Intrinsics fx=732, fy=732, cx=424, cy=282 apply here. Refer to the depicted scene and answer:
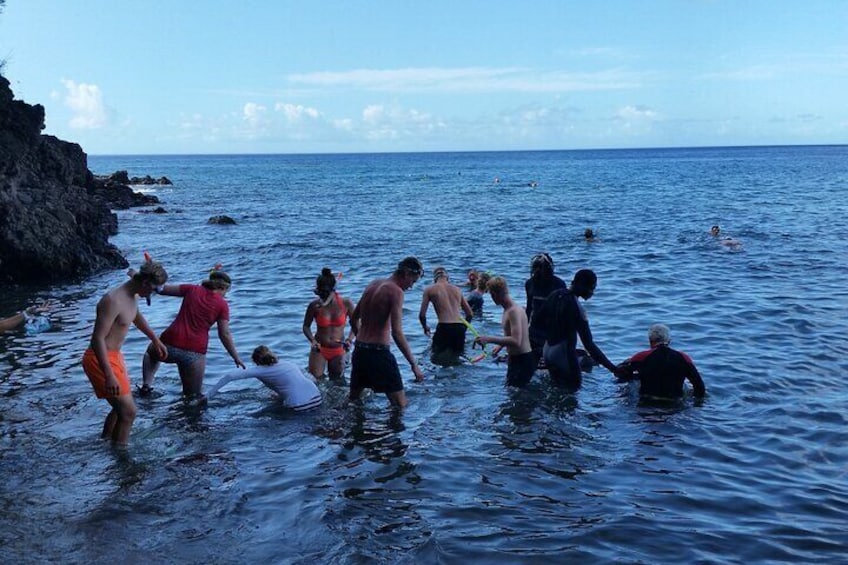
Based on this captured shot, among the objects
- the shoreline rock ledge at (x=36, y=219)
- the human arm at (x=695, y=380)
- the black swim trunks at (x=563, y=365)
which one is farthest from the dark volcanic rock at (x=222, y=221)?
the human arm at (x=695, y=380)

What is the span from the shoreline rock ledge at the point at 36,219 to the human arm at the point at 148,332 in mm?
12555

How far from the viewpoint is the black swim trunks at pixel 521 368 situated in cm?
983

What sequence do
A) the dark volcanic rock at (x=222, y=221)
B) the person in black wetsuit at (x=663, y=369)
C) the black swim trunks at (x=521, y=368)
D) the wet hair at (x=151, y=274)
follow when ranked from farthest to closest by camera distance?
the dark volcanic rock at (x=222, y=221) → the black swim trunks at (x=521, y=368) → the person in black wetsuit at (x=663, y=369) → the wet hair at (x=151, y=274)

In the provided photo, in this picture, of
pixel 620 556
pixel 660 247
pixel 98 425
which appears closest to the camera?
pixel 620 556

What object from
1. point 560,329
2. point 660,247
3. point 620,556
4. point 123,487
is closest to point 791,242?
point 660,247

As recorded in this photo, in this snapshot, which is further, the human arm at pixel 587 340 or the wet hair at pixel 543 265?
the wet hair at pixel 543 265

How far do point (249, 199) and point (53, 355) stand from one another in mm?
50620

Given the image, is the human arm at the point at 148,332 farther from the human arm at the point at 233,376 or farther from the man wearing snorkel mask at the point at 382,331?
the man wearing snorkel mask at the point at 382,331

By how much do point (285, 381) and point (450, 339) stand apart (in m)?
3.64

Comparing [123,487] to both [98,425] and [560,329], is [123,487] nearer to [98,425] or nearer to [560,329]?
[98,425]

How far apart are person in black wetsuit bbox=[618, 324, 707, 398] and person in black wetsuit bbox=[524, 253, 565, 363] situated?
61.3 inches

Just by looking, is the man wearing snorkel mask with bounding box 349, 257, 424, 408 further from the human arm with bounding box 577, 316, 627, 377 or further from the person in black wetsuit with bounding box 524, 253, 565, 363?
the person in black wetsuit with bounding box 524, 253, 565, 363

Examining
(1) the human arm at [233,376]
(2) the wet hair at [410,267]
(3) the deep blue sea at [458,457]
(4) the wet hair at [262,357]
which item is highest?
(2) the wet hair at [410,267]

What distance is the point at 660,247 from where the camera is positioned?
87.6 feet
